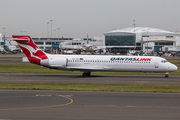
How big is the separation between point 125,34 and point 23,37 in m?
119

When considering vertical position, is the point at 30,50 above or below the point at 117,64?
above

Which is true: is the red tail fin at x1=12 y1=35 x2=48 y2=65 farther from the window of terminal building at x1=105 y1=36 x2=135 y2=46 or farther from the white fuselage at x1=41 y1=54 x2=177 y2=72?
the window of terminal building at x1=105 y1=36 x2=135 y2=46

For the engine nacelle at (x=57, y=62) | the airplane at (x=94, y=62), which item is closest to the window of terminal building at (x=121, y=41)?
the airplane at (x=94, y=62)

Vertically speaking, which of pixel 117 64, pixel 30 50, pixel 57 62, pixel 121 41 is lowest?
pixel 117 64

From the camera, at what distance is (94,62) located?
117ft

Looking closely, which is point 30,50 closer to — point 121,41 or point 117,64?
point 117,64

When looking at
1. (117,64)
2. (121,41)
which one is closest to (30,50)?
(117,64)

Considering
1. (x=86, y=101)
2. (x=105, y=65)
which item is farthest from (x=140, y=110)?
(x=105, y=65)

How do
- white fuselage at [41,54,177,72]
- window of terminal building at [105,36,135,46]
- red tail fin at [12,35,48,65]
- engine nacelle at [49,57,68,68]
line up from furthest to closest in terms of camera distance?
window of terminal building at [105,36,135,46]
red tail fin at [12,35,48,65]
engine nacelle at [49,57,68,68]
white fuselage at [41,54,177,72]

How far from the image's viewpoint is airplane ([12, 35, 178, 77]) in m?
35.1

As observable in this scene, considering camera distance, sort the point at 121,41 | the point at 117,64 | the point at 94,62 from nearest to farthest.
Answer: the point at 117,64 → the point at 94,62 → the point at 121,41

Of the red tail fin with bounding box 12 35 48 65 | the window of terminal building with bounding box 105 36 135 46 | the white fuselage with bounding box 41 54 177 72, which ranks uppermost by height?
the window of terminal building with bounding box 105 36 135 46

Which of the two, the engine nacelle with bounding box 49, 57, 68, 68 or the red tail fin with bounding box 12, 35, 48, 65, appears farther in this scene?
the red tail fin with bounding box 12, 35, 48, 65

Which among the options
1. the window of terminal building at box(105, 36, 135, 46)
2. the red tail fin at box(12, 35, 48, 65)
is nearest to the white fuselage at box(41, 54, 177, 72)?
the red tail fin at box(12, 35, 48, 65)
